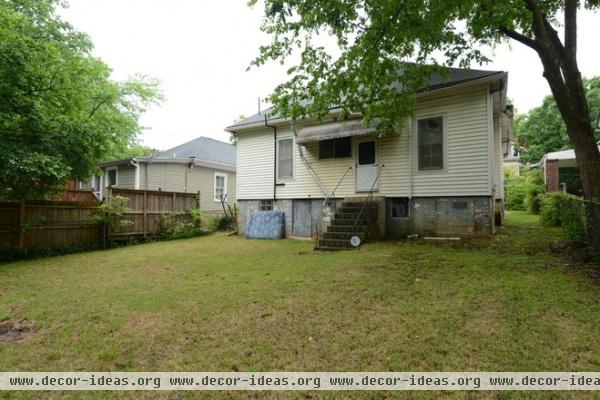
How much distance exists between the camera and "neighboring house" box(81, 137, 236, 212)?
16484mm

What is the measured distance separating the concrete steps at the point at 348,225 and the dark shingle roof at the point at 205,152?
10769mm

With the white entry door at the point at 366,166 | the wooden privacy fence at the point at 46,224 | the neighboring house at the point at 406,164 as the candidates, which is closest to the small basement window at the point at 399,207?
the neighboring house at the point at 406,164

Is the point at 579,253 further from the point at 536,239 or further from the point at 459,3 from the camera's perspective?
the point at 459,3

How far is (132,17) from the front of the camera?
46.3ft

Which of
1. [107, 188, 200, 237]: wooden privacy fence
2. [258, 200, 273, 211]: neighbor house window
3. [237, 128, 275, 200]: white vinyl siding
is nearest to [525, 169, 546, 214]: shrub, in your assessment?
[258, 200, 273, 211]: neighbor house window

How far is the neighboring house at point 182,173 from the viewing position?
1648 cm

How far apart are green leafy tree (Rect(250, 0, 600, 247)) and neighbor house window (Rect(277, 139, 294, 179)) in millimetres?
4953

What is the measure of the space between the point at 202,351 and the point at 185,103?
4022cm

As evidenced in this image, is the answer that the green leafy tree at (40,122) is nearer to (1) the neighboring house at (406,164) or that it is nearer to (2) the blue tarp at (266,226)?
(1) the neighboring house at (406,164)

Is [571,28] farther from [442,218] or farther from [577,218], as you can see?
[442,218]

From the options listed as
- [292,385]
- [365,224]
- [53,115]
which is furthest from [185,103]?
[292,385]

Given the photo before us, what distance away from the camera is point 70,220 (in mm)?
9992

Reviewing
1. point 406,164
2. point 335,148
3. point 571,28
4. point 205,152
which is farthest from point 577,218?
point 205,152

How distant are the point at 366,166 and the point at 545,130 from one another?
26113mm
